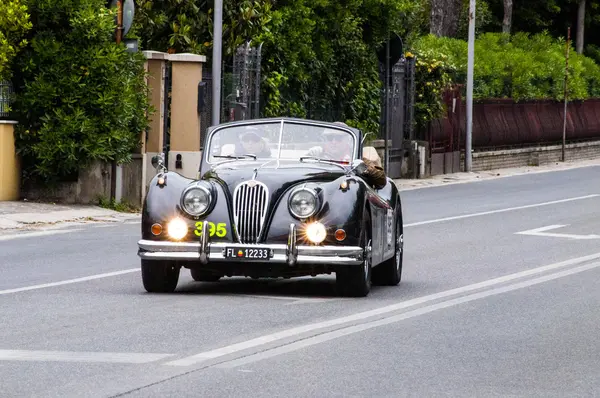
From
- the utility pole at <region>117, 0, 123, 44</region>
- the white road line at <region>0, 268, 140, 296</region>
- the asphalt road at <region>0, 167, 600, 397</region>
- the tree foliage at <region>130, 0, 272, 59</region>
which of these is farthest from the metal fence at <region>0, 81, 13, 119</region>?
the white road line at <region>0, 268, 140, 296</region>

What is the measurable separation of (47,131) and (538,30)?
1869 inches

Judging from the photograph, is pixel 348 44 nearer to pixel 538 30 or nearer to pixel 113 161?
pixel 113 161

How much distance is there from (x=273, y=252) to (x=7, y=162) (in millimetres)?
12191

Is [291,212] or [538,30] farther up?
[538,30]

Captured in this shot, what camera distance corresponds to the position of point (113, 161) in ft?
82.7

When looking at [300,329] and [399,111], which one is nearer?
[300,329]

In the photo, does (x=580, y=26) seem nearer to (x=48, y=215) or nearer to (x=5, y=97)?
(x=5, y=97)

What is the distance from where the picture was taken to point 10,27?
23875 mm

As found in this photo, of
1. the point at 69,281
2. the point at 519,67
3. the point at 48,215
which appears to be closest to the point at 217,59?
the point at 48,215

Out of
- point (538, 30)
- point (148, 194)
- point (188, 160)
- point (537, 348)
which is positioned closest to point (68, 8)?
point (188, 160)

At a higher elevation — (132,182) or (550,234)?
(132,182)

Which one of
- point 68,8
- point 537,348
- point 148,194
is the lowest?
point 537,348

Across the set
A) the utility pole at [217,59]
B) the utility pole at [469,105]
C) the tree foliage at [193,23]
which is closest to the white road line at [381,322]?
the utility pole at [217,59]

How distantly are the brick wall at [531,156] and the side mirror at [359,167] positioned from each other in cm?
2765
